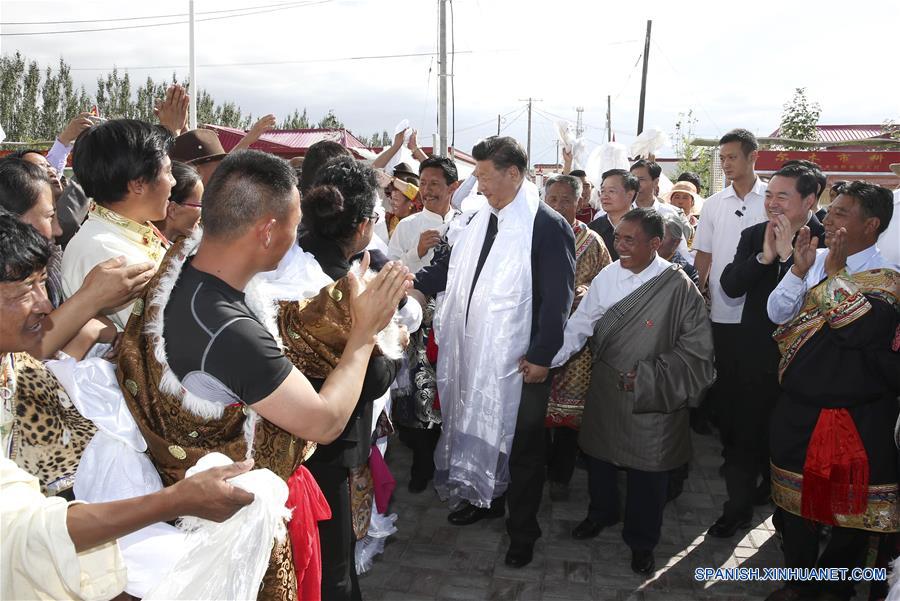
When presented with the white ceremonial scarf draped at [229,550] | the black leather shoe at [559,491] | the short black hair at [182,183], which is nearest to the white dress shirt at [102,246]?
the short black hair at [182,183]

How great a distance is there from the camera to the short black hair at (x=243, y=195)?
166 cm

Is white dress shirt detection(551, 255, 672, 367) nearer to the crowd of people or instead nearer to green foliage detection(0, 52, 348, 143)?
the crowd of people

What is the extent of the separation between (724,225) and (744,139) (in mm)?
609

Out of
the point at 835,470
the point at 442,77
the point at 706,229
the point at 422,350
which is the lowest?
the point at 835,470

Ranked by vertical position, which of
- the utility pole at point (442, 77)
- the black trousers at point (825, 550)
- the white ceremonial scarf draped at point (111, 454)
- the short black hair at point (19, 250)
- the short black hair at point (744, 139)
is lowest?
the black trousers at point (825, 550)

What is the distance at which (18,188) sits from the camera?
2510 mm

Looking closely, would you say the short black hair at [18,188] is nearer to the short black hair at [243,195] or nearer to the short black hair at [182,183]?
the short black hair at [182,183]

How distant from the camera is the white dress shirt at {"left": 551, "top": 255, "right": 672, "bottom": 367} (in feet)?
11.4

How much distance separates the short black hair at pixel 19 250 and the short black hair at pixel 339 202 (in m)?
0.91

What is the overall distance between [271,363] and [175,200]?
1.58 metres

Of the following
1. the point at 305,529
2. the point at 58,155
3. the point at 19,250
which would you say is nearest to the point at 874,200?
the point at 305,529

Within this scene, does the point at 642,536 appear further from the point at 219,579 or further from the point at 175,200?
the point at 175,200

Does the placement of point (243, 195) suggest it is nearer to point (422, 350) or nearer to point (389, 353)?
point (389, 353)

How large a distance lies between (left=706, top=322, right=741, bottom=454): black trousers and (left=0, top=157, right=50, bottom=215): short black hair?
360 cm
